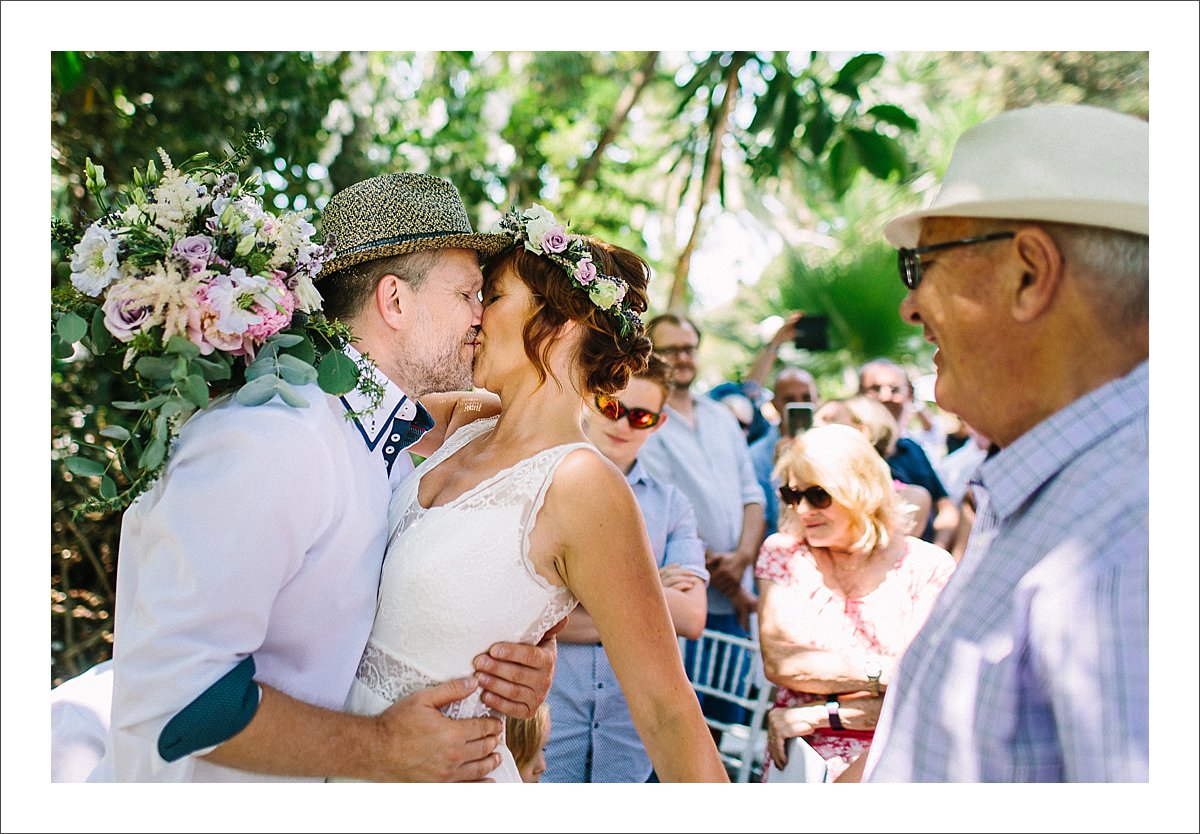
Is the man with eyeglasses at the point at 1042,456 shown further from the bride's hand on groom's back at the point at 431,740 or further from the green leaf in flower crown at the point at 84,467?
the green leaf in flower crown at the point at 84,467

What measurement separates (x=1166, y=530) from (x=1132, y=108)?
2057 cm

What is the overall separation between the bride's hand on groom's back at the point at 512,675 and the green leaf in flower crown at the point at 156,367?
35.3 inches

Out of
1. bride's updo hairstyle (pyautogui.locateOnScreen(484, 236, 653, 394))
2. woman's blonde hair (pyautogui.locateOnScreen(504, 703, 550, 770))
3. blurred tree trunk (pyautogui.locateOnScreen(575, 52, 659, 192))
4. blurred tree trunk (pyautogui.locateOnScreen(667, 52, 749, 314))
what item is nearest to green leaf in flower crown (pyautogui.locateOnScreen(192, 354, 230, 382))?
bride's updo hairstyle (pyautogui.locateOnScreen(484, 236, 653, 394))

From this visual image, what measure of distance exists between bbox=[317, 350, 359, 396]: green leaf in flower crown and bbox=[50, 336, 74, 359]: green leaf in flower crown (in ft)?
1.68

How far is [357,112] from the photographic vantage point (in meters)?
6.78

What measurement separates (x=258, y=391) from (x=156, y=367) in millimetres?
198

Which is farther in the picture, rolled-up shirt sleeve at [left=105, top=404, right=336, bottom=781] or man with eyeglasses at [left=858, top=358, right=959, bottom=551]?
man with eyeglasses at [left=858, top=358, right=959, bottom=551]

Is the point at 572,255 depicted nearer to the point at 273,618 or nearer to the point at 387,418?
the point at 387,418

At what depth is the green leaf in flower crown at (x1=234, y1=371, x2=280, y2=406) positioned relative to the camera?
1.99m

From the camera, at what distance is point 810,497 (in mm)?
3721

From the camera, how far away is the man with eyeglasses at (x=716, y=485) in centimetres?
486

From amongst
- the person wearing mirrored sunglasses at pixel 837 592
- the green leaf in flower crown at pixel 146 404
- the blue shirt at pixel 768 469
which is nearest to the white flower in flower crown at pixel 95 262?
the green leaf in flower crown at pixel 146 404

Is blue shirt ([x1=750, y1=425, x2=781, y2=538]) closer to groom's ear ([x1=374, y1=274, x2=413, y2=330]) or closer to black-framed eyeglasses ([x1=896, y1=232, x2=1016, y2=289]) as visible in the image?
groom's ear ([x1=374, y1=274, x2=413, y2=330])

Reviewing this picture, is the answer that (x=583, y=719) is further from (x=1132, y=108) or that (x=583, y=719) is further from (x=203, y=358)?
(x=1132, y=108)
